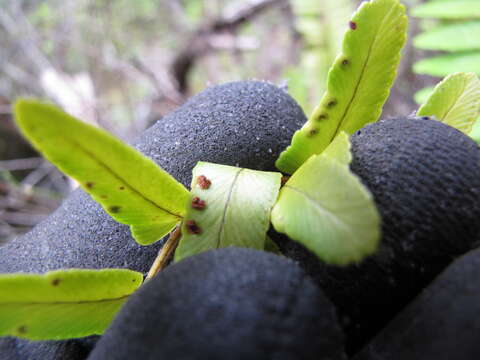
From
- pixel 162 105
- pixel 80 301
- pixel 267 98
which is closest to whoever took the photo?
pixel 80 301

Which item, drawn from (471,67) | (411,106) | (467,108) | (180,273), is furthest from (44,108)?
(411,106)

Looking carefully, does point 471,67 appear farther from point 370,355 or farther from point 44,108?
point 44,108

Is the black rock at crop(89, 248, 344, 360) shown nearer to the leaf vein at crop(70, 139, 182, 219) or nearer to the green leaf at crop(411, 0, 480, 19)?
the leaf vein at crop(70, 139, 182, 219)

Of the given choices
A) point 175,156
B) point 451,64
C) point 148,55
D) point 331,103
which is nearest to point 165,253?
point 175,156

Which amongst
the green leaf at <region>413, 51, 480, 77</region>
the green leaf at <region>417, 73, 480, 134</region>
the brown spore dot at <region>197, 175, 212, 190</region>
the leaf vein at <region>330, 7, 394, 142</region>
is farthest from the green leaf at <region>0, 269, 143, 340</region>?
the green leaf at <region>413, 51, 480, 77</region>

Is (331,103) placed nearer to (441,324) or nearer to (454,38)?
(441,324)

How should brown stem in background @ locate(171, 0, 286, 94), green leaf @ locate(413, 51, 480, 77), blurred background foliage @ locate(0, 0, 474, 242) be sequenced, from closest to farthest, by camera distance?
green leaf @ locate(413, 51, 480, 77)
blurred background foliage @ locate(0, 0, 474, 242)
brown stem in background @ locate(171, 0, 286, 94)
